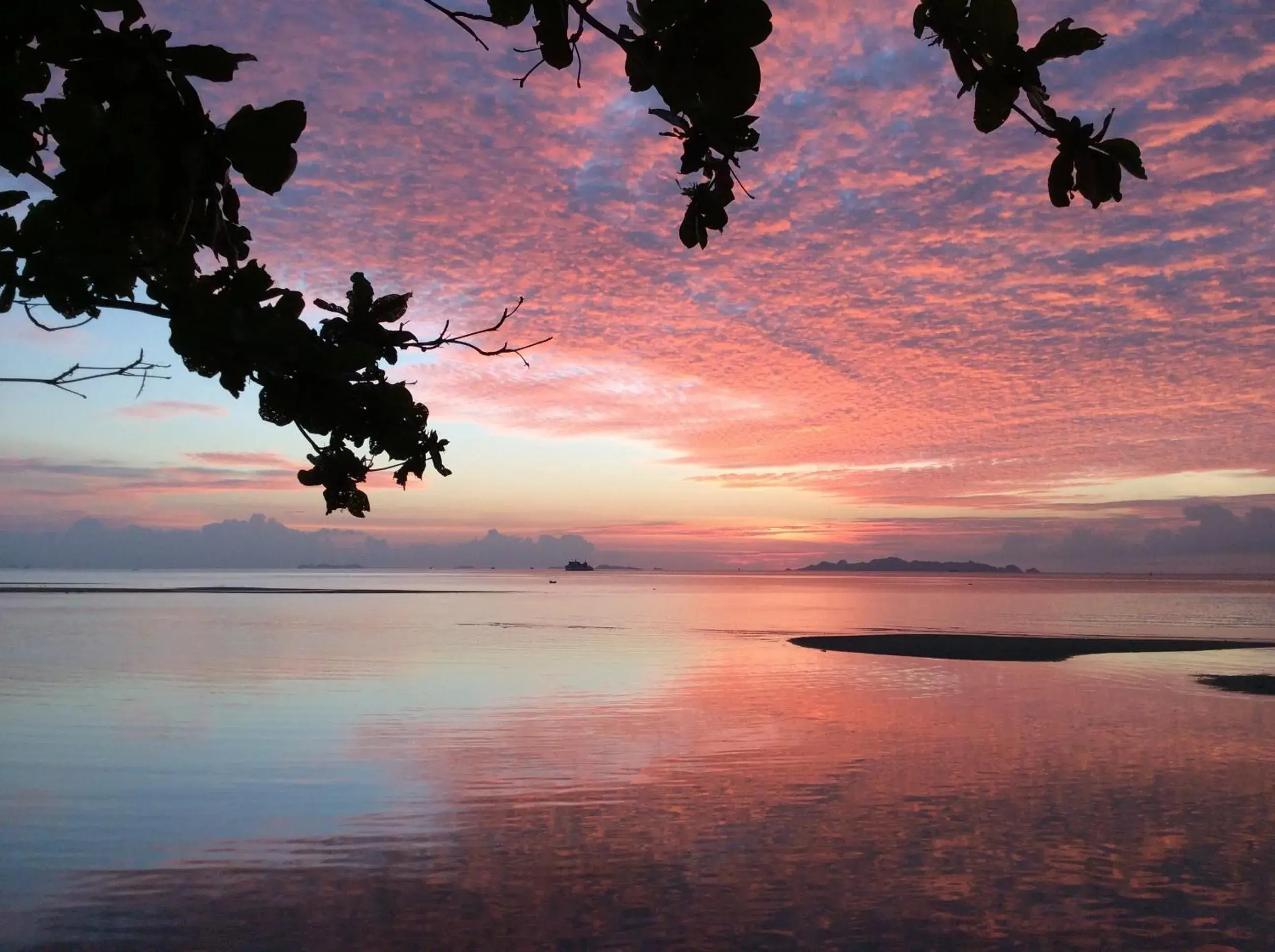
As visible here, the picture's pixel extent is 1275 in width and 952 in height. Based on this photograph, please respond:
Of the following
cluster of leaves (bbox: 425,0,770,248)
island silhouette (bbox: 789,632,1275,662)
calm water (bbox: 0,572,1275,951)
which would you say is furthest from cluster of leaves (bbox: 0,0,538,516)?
island silhouette (bbox: 789,632,1275,662)

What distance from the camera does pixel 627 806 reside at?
1110cm

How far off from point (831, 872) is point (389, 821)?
4.88 meters

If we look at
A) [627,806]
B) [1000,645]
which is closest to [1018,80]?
[627,806]

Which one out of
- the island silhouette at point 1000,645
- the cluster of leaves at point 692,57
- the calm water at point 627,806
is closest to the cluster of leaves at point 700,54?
the cluster of leaves at point 692,57

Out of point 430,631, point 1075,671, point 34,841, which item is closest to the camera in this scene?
point 34,841

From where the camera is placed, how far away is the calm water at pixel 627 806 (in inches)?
305

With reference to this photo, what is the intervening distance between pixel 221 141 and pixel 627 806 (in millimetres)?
10355

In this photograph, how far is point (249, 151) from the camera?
1.78 metres

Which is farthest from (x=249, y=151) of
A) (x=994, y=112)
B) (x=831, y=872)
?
(x=831, y=872)

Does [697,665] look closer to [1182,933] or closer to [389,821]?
[389,821]

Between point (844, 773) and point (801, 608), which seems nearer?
point (844, 773)

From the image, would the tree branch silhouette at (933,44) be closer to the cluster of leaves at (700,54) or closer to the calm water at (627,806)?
the cluster of leaves at (700,54)

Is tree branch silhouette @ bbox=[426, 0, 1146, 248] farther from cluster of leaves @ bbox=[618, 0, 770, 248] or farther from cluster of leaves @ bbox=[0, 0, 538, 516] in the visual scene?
cluster of leaves @ bbox=[0, 0, 538, 516]

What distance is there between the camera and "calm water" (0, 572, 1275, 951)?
25.4 feet
